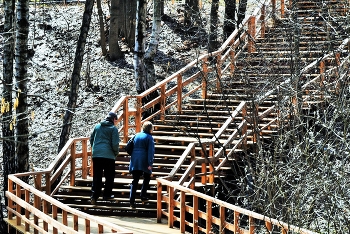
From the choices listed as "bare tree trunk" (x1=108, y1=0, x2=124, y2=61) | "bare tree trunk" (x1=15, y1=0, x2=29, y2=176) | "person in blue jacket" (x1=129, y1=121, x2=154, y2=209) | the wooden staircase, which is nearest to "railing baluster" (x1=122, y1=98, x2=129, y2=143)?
the wooden staircase

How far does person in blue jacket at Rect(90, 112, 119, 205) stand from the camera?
48.4ft

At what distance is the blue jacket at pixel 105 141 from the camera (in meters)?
14.8

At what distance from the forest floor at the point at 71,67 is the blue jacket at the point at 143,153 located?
7.36 metres

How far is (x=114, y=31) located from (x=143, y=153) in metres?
12.6

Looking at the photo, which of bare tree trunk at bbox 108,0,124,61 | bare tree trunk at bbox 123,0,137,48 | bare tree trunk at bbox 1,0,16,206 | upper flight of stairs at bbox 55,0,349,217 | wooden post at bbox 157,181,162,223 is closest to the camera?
wooden post at bbox 157,181,162,223

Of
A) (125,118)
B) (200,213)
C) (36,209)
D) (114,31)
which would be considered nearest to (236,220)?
(200,213)

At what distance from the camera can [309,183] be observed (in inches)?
407

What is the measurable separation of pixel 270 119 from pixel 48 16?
1649 cm

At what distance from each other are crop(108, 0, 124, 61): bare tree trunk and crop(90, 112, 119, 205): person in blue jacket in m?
12.1

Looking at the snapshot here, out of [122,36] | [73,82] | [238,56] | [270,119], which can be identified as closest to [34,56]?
[122,36]

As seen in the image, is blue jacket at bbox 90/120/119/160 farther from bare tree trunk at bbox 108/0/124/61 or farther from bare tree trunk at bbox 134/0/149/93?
bare tree trunk at bbox 108/0/124/61

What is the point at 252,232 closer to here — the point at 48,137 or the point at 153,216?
the point at 153,216

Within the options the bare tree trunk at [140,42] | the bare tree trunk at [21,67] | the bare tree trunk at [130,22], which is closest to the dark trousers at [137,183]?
the bare tree trunk at [21,67]

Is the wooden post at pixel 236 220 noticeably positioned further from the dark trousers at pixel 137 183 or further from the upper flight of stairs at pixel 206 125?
the dark trousers at pixel 137 183
